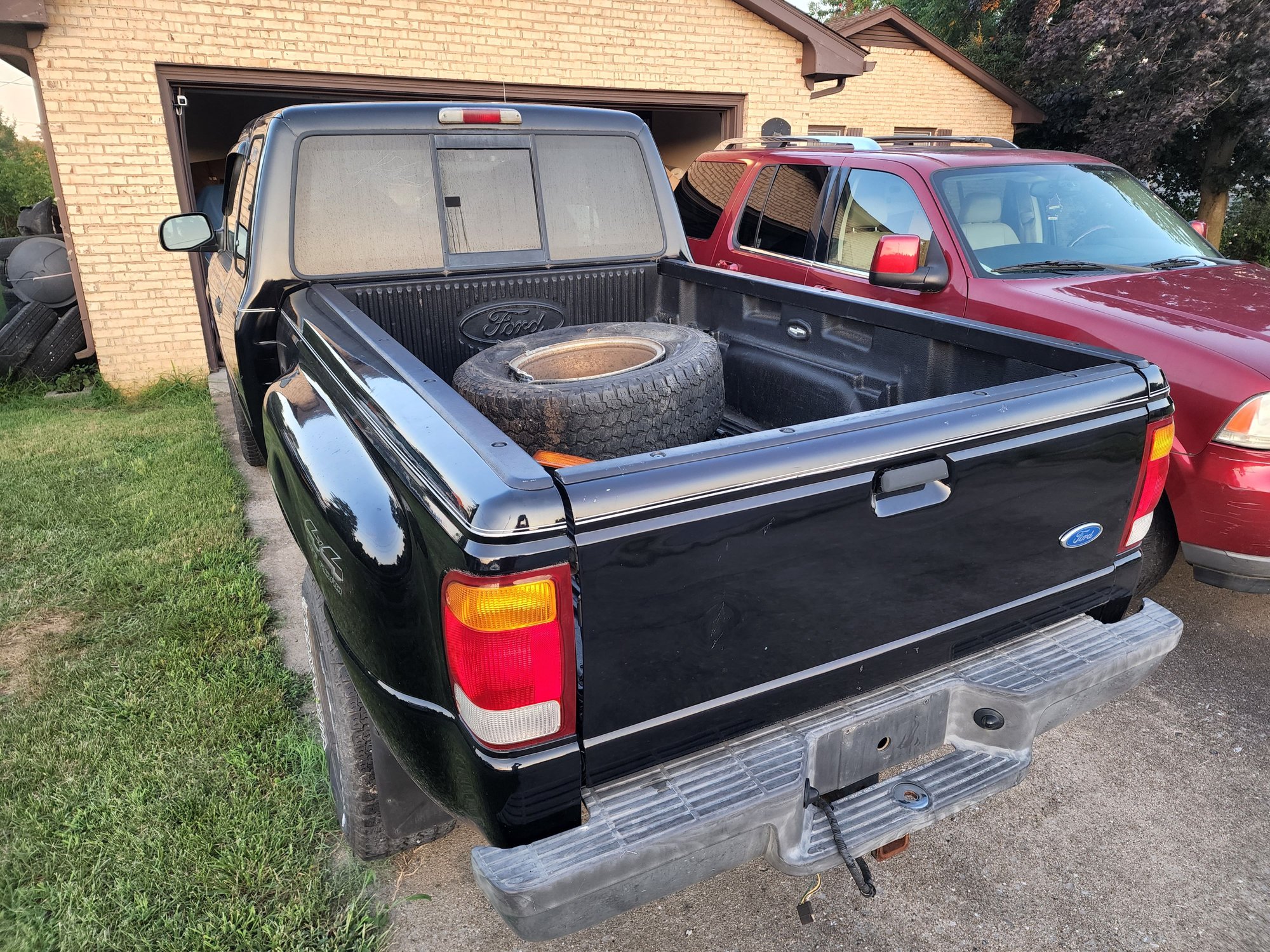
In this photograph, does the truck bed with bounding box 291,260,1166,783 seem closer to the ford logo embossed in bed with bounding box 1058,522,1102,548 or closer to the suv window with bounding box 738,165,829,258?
the ford logo embossed in bed with bounding box 1058,522,1102,548

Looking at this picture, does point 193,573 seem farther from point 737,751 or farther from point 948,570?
point 948,570

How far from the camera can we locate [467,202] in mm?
3553

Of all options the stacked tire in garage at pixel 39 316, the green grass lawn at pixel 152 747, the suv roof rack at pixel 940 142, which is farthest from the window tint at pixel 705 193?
the stacked tire in garage at pixel 39 316

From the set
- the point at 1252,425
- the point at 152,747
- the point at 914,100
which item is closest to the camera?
the point at 152,747

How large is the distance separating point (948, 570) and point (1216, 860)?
1513 mm

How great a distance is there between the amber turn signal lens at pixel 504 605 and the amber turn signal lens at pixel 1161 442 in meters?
1.70

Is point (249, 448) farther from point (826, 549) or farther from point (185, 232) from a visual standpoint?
point (826, 549)

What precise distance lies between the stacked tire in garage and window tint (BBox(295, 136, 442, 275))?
6.34 metres

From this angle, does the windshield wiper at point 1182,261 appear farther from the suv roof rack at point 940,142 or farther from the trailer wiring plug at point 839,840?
the trailer wiring plug at point 839,840

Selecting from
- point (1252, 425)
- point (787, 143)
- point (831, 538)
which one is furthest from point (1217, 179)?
point (831, 538)

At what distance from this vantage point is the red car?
3184mm

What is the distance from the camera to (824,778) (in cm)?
189

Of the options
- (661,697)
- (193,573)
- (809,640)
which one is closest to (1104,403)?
(809,640)

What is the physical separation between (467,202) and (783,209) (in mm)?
2739
